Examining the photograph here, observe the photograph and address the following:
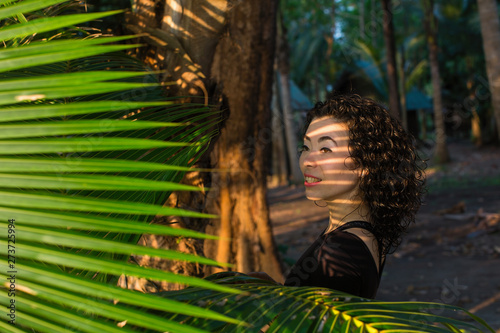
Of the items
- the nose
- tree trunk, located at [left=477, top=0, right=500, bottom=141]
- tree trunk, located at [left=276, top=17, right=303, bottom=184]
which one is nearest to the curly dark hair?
the nose

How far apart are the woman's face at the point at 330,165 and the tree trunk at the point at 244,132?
0.84 metres

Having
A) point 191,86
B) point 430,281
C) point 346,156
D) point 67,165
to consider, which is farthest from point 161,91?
point 430,281

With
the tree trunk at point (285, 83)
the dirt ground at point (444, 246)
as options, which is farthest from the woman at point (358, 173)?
the tree trunk at point (285, 83)

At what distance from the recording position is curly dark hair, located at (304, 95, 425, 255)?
4.67 feet

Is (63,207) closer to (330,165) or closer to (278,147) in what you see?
(330,165)

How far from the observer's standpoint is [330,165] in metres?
1.41

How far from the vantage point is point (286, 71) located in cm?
1279

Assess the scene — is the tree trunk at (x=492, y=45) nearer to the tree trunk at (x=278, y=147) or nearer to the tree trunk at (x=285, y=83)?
the tree trunk at (x=285, y=83)

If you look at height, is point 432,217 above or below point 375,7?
below

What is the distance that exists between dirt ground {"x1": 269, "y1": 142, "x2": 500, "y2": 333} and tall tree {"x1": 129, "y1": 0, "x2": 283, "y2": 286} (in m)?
1.07

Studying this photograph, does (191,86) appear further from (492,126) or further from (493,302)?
(492,126)

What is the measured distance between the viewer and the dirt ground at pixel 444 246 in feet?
15.5

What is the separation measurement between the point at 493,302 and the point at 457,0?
2072cm

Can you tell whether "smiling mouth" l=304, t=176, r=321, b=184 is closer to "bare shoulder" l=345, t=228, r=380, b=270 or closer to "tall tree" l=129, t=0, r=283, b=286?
"bare shoulder" l=345, t=228, r=380, b=270
